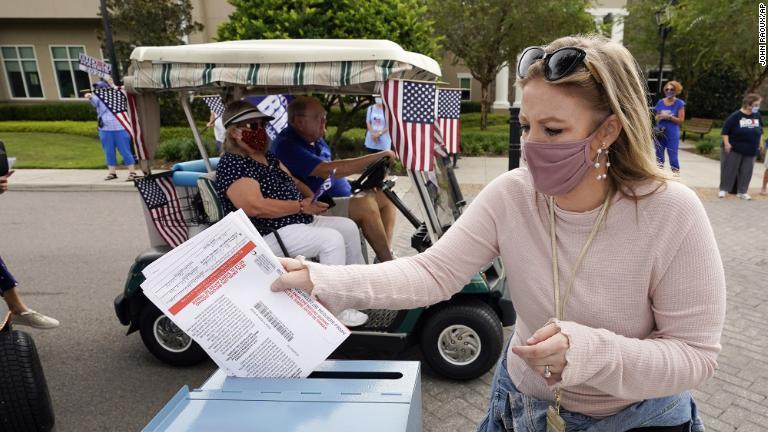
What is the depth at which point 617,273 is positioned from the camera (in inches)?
48.8

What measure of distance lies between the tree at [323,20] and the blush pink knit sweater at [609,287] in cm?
917

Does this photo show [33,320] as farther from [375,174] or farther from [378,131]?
[378,131]

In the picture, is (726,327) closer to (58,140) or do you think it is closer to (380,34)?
(380,34)

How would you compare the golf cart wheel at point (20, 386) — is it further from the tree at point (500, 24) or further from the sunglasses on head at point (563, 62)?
the tree at point (500, 24)

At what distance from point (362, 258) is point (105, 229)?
540 centimetres

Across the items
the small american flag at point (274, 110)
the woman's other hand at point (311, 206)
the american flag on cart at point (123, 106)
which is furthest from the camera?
the small american flag at point (274, 110)

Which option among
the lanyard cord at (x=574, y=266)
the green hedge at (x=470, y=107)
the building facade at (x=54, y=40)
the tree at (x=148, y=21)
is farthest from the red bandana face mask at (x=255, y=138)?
the green hedge at (x=470, y=107)

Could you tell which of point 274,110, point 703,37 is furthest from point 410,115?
point 703,37

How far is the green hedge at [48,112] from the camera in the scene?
77.2 feet

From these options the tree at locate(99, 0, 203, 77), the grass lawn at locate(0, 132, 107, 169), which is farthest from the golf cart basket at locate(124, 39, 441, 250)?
the tree at locate(99, 0, 203, 77)

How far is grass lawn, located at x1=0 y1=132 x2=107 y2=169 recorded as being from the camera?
13244 millimetres

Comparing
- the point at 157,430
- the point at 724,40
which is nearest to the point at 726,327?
the point at 157,430

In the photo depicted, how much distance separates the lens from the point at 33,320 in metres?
4.26

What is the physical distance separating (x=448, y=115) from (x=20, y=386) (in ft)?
11.0
